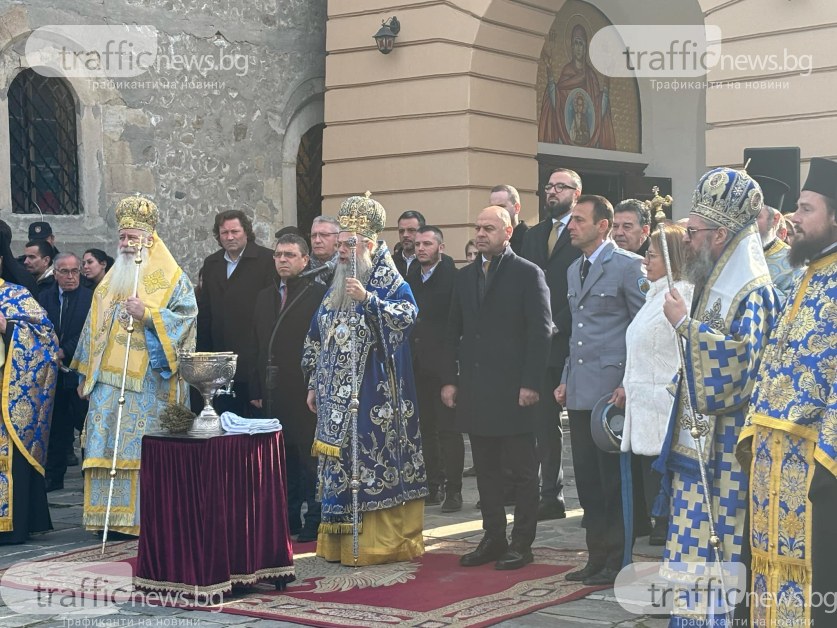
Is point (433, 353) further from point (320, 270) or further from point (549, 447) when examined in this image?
point (320, 270)

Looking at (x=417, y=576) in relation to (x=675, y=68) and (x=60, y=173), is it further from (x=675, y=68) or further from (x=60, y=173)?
(x=675, y=68)

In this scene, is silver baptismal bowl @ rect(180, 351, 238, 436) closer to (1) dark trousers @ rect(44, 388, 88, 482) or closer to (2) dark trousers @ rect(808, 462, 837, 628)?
(2) dark trousers @ rect(808, 462, 837, 628)

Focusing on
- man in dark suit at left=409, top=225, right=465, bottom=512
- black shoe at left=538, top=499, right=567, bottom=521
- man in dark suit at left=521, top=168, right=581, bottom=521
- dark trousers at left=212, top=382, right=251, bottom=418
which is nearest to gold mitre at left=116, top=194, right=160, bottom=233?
dark trousers at left=212, top=382, right=251, bottom=418

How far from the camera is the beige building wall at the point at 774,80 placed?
1105 cm

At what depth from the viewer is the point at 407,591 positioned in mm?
6348

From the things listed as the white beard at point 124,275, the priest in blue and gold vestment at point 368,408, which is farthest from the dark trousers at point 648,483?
the white beard at point 124,275

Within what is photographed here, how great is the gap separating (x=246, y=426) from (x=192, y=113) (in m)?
7.29

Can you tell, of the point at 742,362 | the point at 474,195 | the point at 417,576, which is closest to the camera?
the point at 742,362

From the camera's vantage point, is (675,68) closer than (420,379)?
No

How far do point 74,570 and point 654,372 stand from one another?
3347mm

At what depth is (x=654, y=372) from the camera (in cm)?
606

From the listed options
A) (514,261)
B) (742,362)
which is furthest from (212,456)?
(742,362)

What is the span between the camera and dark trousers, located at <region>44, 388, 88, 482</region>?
10125mm

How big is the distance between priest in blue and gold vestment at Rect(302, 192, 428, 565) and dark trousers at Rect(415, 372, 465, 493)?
158 cm
